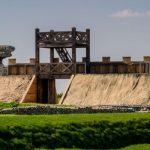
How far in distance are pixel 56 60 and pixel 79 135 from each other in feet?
92.5

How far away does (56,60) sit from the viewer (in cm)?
5925

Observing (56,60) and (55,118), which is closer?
(55,118)

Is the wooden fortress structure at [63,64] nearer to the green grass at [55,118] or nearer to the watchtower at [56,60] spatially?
the watchtower at [56,60]

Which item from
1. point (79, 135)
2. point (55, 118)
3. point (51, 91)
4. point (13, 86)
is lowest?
point (51, 91)

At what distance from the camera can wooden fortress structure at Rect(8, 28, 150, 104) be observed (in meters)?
55.7

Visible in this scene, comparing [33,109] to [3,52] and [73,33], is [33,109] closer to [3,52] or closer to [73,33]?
[73,33]

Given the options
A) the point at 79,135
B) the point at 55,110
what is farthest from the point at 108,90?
the point at 79,135

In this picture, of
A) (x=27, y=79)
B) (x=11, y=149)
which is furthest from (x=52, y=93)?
(x=11, y=149)

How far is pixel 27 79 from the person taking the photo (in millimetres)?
Result: 59281

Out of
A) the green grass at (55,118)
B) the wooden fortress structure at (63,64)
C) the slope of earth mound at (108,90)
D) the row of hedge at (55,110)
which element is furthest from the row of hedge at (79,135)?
the wooden fortress structure at (63,64)

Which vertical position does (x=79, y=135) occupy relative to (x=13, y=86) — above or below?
above

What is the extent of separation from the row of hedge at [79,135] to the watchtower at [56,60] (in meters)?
22.3

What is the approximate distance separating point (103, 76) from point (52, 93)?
19.8 ft

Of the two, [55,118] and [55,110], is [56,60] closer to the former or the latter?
[55,110]
